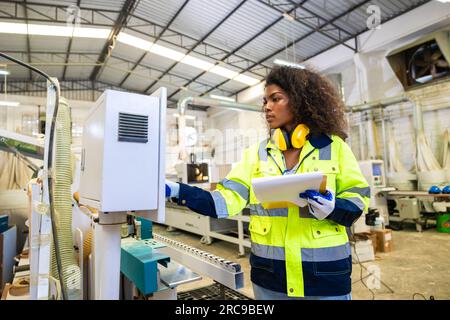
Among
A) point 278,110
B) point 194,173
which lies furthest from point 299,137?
point 194,173

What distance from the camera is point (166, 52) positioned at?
24.0 ft

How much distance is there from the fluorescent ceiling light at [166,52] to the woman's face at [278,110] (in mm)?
6754

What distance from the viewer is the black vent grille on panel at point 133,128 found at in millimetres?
724

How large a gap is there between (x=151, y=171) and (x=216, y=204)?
307mm

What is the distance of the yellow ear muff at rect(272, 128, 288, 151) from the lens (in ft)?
3.45

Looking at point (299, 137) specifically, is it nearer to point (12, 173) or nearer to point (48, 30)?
point (12, 173)

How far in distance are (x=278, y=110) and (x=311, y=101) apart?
15cm

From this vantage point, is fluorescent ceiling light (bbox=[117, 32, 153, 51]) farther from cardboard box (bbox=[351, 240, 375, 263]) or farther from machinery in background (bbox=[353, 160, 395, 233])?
cardboard box (bbox=[351, 240, 375, 263])

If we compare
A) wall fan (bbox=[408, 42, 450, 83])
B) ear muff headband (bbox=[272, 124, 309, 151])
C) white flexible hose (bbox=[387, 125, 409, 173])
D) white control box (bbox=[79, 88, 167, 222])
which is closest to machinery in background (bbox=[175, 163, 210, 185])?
white flexible hose (bbox=[387, 125, 409, 173])

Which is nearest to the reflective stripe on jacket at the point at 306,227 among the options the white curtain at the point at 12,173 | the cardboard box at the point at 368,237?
the cardboard box at the point at 368,237

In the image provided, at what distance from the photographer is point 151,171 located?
0.76 meters

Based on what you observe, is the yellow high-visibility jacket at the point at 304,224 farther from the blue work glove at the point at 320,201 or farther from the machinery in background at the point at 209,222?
the machinery in background at the point at 209,222

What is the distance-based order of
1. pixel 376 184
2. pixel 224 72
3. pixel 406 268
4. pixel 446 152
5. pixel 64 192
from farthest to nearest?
pixel 224 72
pixel 376 184
pixel 446 152
pixel 406 268
pixel 64 192
